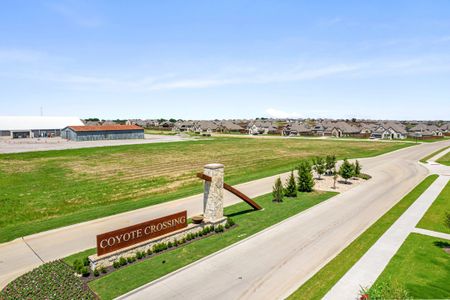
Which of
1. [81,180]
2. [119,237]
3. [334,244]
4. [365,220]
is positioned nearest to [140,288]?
[119,237]

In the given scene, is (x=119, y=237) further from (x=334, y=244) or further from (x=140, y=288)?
(x=334, y=244)

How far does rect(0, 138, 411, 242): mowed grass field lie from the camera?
2089 cm

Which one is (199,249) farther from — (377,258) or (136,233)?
(377,258)

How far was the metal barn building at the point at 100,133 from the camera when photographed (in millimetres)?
79000

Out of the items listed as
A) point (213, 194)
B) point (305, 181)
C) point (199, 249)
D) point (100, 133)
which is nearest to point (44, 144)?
point (100, 133)

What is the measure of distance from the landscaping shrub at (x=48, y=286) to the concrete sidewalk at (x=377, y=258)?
10.1 meters

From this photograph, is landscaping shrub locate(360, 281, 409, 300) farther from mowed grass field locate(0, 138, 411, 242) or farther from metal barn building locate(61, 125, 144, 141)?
metal barn building locate(61, 125, 144, 141)

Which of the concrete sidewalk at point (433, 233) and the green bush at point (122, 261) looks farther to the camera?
the concrete sidewalk at point (433, 233)

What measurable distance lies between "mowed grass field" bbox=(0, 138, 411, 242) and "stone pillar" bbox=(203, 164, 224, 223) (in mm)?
7321

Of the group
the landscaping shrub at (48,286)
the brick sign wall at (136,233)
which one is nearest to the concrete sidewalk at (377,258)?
the brick sign wall at (136,233)

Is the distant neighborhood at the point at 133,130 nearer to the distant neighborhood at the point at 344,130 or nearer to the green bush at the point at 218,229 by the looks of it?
the distant neighborhood at the point at 344,130

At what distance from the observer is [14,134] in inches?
3445

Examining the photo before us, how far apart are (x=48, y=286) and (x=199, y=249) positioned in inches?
277

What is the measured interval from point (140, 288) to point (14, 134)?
99.1 m
